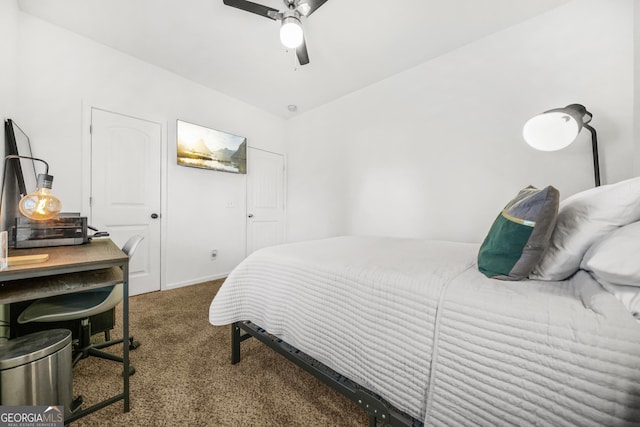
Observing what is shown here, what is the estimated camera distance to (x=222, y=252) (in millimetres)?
3486

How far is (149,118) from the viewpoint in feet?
9.16

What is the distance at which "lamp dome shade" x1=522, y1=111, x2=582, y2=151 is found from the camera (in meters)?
1.50

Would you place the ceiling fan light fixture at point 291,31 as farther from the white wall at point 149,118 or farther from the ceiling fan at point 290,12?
the white wall at point 149,118

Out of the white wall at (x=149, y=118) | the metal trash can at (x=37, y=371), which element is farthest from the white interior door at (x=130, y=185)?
the metal trash can at (x=37, y=371)

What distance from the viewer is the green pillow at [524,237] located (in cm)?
84

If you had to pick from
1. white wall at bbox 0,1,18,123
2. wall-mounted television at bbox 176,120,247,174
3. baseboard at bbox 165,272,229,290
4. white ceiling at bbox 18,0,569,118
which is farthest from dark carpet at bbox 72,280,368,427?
white ceiling at bbox 18,0,569,118

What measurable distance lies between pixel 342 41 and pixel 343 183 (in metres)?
1.73

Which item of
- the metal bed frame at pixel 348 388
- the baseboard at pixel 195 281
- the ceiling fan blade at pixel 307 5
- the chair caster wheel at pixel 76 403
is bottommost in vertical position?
the chair caster wheel at pixel 76 403

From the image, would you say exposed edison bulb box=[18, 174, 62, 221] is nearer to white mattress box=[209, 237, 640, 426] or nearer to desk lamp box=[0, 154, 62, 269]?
desk lamp box=[0, 154, 62, 269]

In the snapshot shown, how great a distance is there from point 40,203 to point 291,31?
2046 millimetres

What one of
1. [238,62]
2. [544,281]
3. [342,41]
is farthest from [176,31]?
[544,281]

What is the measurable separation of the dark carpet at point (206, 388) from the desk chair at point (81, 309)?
3.1 inches

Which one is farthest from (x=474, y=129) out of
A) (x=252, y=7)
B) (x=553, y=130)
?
(x=252, y=7)

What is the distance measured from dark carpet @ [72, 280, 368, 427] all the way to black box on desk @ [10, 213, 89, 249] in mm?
809
